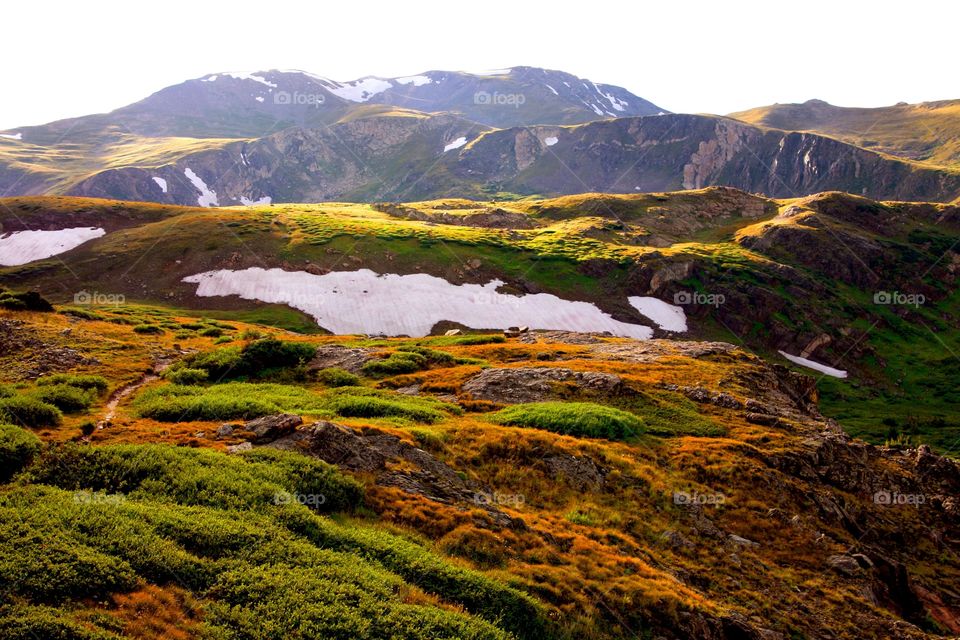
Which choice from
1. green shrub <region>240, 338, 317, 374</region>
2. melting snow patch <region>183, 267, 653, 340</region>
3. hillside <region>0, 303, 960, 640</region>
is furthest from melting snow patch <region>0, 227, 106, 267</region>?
green shrub <region>240, 338, 317, 374</region>

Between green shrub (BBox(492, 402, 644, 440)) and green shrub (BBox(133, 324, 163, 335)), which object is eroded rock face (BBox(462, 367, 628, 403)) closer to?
green shrub (BBox(492, 402, 644, 440))

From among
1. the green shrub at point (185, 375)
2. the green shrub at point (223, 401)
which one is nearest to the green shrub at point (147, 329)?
the green shrub at point (185, 375)

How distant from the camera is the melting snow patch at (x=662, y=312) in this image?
76.4 metres

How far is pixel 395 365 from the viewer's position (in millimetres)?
31938

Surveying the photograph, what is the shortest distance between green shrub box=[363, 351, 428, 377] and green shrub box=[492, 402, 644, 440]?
935 cm

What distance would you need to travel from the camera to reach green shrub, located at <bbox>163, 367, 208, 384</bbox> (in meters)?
25.5

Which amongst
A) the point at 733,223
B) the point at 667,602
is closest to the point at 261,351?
the point at 667,602

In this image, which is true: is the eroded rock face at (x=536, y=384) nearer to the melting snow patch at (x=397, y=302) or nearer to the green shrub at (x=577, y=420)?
the green shrub at (x=577, y=420)

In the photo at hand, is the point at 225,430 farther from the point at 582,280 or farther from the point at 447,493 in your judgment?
the point at 582,280

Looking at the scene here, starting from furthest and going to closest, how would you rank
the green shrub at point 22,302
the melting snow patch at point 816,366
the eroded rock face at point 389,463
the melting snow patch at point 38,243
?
the melting snow patch at point 38,243 → the melting snow patch at point 816,366 → the green shrub at point 22,302 → the eroded rock face at point 389,463

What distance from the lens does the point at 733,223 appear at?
126625mm

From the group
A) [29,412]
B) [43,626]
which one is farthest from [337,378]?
[43,626]

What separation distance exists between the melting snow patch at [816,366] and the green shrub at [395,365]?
63.1m

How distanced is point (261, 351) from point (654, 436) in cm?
2204
